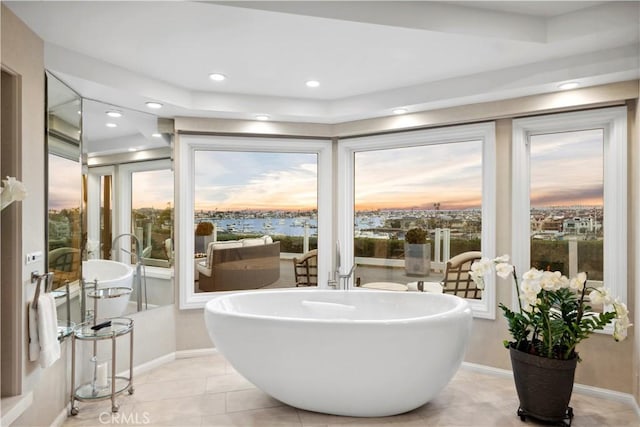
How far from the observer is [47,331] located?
2277 mm

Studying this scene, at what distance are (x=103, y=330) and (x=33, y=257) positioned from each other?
0.80 metres

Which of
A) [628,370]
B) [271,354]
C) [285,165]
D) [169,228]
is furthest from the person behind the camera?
[285,165]

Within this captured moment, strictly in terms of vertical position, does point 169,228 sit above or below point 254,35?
A: below

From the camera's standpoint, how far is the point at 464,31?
7.85 ft

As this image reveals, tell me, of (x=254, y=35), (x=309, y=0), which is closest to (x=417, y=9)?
(x=309, y=0)

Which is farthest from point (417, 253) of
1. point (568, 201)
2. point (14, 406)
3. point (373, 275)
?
point (14, 406)

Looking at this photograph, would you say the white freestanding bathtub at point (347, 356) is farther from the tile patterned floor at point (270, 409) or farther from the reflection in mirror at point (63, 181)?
the reflection in mirror at point (63, 181)

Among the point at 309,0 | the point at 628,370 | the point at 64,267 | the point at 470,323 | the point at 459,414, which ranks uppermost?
the point at 309,0

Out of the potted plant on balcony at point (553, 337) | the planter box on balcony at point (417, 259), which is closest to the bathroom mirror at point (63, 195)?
the planter box on balcony at point (417, 259)

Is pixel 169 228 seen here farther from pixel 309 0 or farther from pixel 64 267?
pixel 309 0

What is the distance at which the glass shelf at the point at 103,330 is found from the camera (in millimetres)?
2783

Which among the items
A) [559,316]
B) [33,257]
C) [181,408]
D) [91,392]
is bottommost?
[181,408]

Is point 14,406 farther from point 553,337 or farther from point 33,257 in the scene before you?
point 553,337

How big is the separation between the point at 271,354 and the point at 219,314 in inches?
17.0
